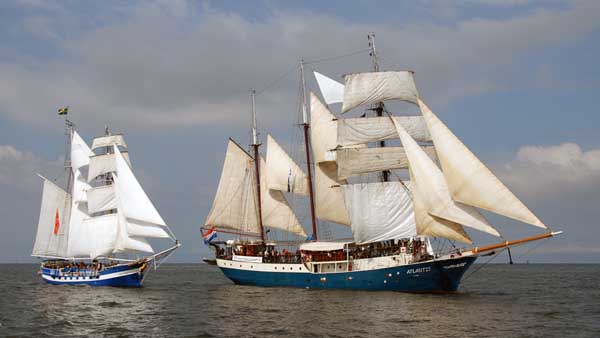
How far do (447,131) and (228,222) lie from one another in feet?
95.9

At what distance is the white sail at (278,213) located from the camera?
6600 centimetres

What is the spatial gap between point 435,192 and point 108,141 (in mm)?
38381

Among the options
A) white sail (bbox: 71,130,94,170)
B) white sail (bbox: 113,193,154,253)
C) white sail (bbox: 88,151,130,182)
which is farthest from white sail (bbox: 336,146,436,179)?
white sail (bbox: 71,130,94,170)

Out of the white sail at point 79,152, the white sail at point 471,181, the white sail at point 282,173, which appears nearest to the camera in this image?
the white sail at point 471,181

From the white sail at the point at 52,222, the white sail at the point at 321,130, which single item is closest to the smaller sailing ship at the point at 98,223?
the white sail at the point at 52,222

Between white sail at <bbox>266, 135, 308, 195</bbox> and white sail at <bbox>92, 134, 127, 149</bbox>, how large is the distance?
17.0 meters

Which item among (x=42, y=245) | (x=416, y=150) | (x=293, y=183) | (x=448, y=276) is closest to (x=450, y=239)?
(x=448, y=276)

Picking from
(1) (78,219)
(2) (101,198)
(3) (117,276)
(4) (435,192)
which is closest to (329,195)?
(4) (435,192)

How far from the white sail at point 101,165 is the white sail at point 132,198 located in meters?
3.30

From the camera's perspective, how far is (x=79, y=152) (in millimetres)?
73250

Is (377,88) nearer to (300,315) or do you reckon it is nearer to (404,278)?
(404,278)

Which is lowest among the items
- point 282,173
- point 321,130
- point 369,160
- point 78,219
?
point 78,219

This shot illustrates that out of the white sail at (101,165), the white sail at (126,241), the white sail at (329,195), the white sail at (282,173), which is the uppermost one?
the white sail at (101,165)

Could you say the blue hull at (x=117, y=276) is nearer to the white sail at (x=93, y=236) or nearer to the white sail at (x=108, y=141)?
the white sail at (x=93, y=236)
